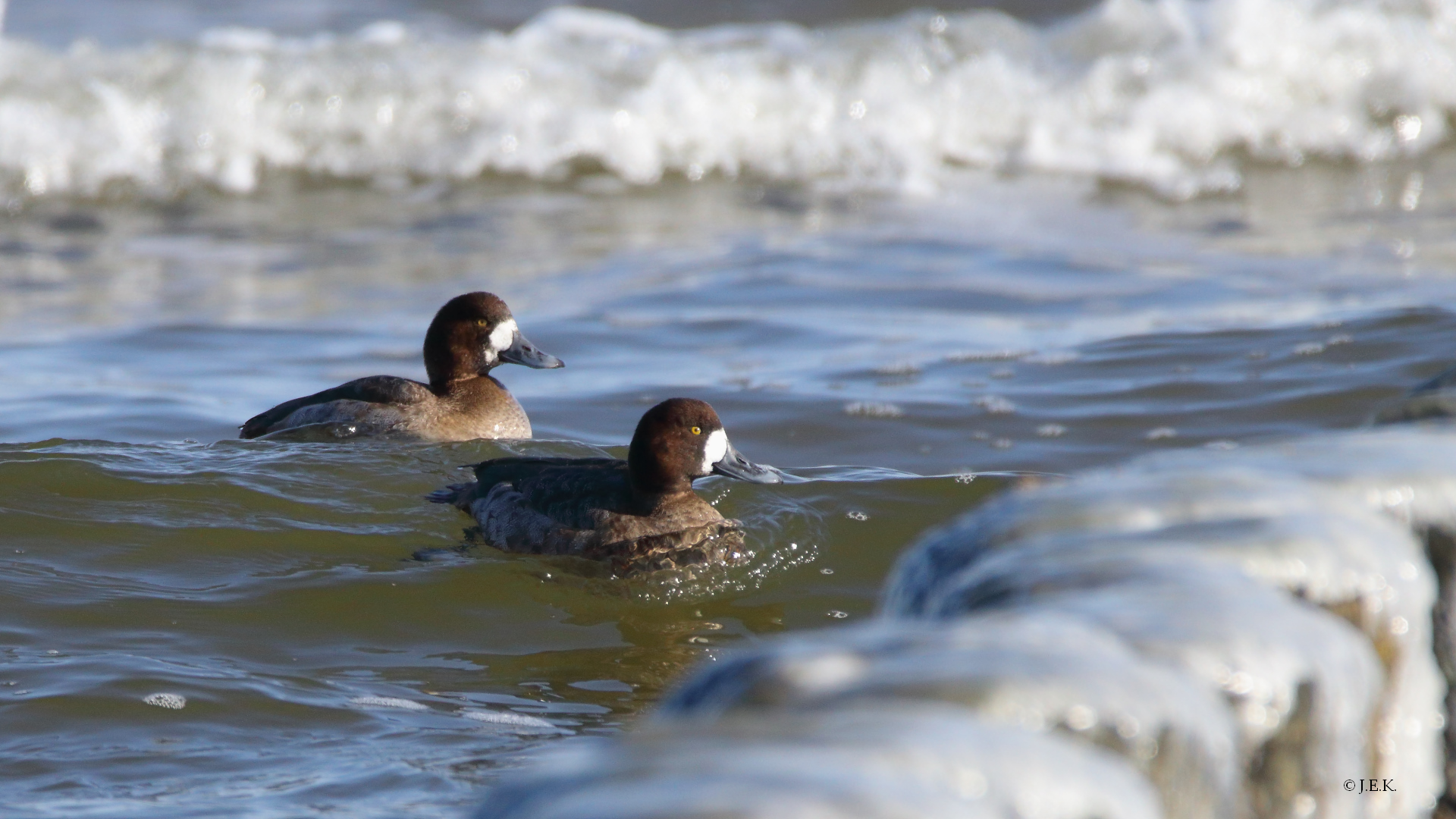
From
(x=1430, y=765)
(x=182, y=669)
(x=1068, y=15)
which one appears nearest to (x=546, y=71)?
(x=1068, y=15)

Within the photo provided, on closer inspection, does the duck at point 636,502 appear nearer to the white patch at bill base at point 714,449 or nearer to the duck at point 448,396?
the white patch at bill base at point 714,449

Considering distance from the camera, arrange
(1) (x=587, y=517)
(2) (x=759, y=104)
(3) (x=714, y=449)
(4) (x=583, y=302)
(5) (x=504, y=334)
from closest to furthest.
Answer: (1) (x=587, y=517) < (3) (x=714, y=449) < (5) (x=504, y=334) < (4) (x=583, y=302) < (2) (x=759, y=104)

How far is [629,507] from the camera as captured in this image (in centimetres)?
547

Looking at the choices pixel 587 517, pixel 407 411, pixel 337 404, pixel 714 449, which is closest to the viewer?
pixel 587 517

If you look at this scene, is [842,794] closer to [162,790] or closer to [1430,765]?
[1430,765]

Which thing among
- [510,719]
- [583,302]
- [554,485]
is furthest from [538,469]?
[583,302]

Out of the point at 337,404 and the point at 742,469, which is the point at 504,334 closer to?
the point at 337,404

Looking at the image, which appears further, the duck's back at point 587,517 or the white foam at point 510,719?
the duck's back at point 587,517

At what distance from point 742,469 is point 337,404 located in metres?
1.84

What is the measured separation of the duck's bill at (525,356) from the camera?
7.00m

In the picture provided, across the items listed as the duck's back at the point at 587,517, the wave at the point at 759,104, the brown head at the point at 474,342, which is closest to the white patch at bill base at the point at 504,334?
the brown head at the point at 474,342

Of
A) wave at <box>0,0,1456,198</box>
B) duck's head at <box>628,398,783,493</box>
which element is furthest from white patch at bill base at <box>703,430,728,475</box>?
wave at <box>0,0,1456,198</box>

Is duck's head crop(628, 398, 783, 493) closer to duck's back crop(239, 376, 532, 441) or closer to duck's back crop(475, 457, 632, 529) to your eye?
duck's back crop(475, 457, 632, 529)

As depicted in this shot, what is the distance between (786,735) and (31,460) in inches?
193
